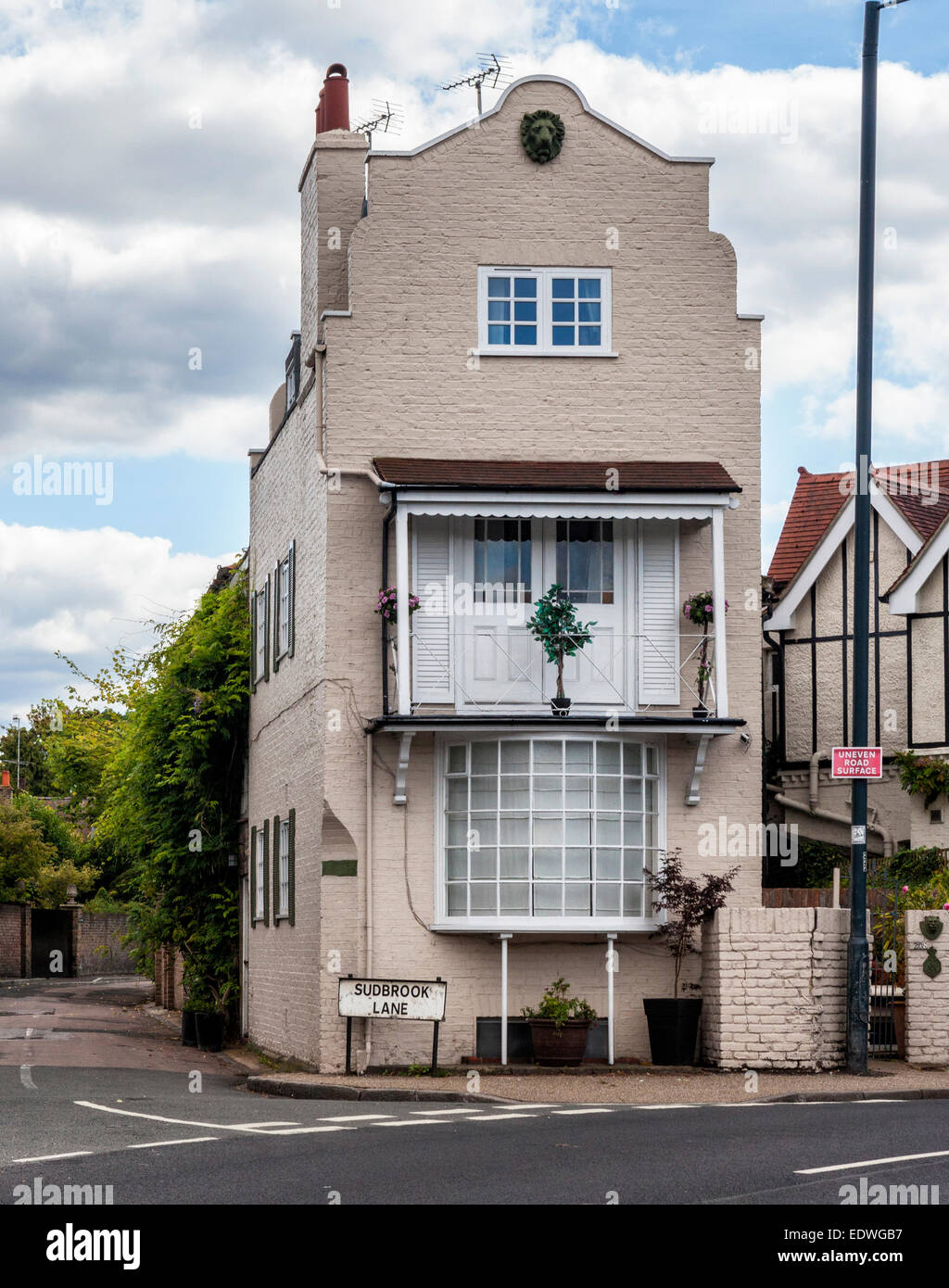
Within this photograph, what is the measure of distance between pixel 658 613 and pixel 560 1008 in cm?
453

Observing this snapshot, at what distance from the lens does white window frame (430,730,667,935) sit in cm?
1895

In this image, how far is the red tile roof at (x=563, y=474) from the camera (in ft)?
62.4

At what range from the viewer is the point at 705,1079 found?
17.8m

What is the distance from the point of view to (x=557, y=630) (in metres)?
19.0

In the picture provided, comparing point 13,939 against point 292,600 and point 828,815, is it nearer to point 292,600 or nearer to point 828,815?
point 828,815

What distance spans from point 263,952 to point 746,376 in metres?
10.2

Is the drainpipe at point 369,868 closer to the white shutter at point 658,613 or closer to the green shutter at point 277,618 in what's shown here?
the white shutter at point 658,613

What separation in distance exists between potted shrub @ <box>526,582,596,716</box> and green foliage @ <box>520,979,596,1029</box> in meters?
3.05

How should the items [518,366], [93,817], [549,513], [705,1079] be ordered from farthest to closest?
[93,817], [518,366], [549,513], [705,1079]

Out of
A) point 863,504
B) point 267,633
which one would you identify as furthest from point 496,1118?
point 267,633
